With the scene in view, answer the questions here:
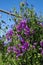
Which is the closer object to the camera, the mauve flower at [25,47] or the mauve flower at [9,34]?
the mauve flower at [25,47]

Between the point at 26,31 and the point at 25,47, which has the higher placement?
the point at 26,31

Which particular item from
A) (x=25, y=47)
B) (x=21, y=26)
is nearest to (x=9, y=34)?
(x=21, y=26)

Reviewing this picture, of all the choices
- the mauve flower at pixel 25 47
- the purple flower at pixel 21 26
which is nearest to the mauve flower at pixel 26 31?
the purple flower at pixel 21 26

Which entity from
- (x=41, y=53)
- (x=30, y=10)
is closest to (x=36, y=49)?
(x=41, y=53)

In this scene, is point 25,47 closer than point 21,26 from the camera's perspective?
Yes

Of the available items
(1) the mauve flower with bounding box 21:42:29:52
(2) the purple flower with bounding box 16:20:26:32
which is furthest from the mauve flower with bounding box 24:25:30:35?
(1) the mauve flower with bounding box 21:42:29:52

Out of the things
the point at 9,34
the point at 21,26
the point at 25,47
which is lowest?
the point at 25,47

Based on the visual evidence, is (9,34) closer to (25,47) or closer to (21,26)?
(21,26)

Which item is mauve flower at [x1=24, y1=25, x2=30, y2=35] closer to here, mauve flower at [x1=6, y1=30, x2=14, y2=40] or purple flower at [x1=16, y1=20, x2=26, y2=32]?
purple flower at [x1=16, y1=20, x2=26, y2=32]

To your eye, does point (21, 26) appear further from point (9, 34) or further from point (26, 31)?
point (9, 34)

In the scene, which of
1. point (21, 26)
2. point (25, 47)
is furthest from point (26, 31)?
point (25, 47)

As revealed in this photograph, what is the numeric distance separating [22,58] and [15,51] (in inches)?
5.5

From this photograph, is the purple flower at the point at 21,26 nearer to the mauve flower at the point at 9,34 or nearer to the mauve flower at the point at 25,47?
the mauve flower at the point at 9,34

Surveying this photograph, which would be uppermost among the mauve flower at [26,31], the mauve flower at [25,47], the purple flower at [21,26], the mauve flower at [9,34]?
the purple flower at [21,26]
